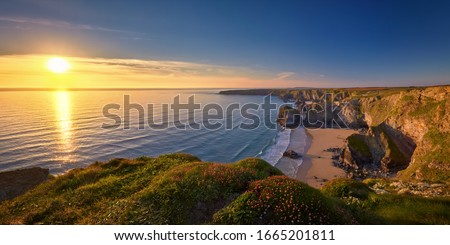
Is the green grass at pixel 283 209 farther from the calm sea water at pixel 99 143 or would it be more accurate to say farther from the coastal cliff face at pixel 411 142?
the calm sea water at pixel 99 143

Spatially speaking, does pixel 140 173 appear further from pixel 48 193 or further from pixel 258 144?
pixel 258 144

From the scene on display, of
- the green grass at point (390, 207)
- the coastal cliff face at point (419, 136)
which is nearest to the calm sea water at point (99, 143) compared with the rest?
the coastal cliff face at point (419, 136)

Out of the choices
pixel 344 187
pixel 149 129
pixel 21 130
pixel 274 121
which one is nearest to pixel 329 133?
pixel 274 121

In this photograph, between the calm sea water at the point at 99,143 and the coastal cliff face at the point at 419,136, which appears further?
the calm sea water at the point at 99,143

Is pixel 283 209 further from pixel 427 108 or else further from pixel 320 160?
pixel 320 160

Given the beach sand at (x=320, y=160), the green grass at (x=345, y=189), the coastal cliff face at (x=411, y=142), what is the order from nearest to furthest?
1. the green grass at (x=345, y=189)
2. the coastal cliff face at (x=411, y=142)
3. the beach sand at (x=320, y=160)

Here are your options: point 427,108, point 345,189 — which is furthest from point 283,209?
point 427,108
